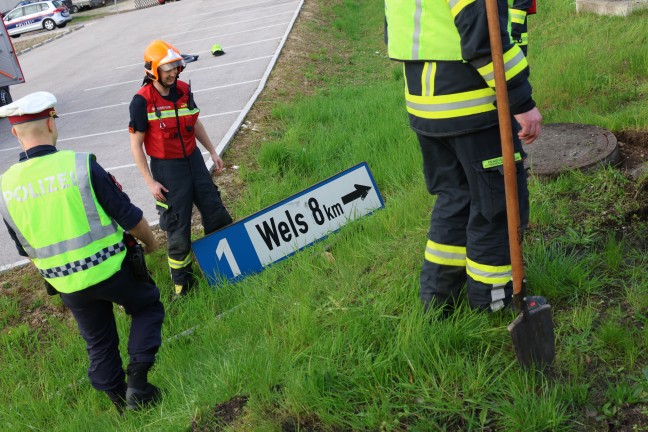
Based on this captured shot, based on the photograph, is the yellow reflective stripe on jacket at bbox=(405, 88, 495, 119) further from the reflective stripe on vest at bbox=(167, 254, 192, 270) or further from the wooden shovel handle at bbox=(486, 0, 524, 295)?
the reflective stripe on vest at bbox=(167, 254, 192, 270)

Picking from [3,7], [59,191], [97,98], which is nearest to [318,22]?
[97,98]

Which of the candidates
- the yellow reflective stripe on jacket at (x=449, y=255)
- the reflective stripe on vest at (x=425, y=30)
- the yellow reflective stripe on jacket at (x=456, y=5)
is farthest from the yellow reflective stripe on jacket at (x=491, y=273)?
the yellow reflective stripe on jacket at (x=456, y=5)

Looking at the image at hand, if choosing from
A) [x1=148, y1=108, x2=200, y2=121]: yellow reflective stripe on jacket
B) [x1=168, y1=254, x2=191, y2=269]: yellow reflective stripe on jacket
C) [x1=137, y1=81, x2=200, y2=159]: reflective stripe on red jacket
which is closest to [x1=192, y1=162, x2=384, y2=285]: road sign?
[x1=168, y1=254, x2=191, y2=269]: yellow reflective stripe on jacket

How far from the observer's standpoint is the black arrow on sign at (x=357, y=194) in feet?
16.2

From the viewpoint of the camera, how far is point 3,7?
39.5m

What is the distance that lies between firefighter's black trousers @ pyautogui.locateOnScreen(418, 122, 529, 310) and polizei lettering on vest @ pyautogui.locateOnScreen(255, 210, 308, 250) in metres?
1.74

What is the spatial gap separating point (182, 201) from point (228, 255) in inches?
22.0

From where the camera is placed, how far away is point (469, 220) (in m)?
2.95

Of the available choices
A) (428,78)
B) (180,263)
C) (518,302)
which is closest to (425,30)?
(428,78)

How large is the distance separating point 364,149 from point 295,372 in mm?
3814

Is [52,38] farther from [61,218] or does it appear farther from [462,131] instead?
[462,131]

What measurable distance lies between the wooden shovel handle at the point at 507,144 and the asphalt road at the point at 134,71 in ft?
15.4

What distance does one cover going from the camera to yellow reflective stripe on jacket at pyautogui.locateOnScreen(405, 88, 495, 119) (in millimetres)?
2703

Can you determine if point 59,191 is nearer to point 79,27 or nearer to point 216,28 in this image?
point 216,28
